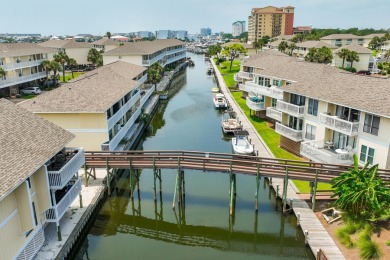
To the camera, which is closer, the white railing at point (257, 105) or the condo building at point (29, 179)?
the condo building at point (29, 179)

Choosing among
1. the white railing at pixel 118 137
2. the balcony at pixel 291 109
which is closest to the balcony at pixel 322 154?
the balcony at pixel 291 109

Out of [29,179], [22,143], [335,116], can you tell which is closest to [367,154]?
[335,116]

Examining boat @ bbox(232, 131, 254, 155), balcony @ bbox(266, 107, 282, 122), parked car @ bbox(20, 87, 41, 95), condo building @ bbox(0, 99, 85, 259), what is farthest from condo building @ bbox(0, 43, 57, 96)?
balcony @ bbox(266, 107, 282, 122)

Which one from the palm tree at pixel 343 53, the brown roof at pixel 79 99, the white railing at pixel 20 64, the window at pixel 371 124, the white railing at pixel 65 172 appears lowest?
the white railing at pixel 65 172

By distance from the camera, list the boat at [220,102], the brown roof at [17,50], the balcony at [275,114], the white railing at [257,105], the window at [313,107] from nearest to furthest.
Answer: the window at [313,107]
the balcony at [275,114]
the white railing at [257,105]
the brown roof at [17,50]
the boat at [220,102]

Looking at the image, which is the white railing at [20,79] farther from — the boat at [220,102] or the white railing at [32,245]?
the white railing at [32,245]

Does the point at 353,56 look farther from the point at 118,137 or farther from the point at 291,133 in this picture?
the point at 118,137

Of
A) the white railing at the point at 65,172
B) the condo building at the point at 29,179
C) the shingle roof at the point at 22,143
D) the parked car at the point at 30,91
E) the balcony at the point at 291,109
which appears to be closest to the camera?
the shingle roof at the point at 22,143

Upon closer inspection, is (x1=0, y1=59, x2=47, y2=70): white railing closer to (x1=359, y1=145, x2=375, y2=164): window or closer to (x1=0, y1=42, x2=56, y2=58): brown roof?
(x1=0, y1=42, x2=56, y2=58): brown roof
